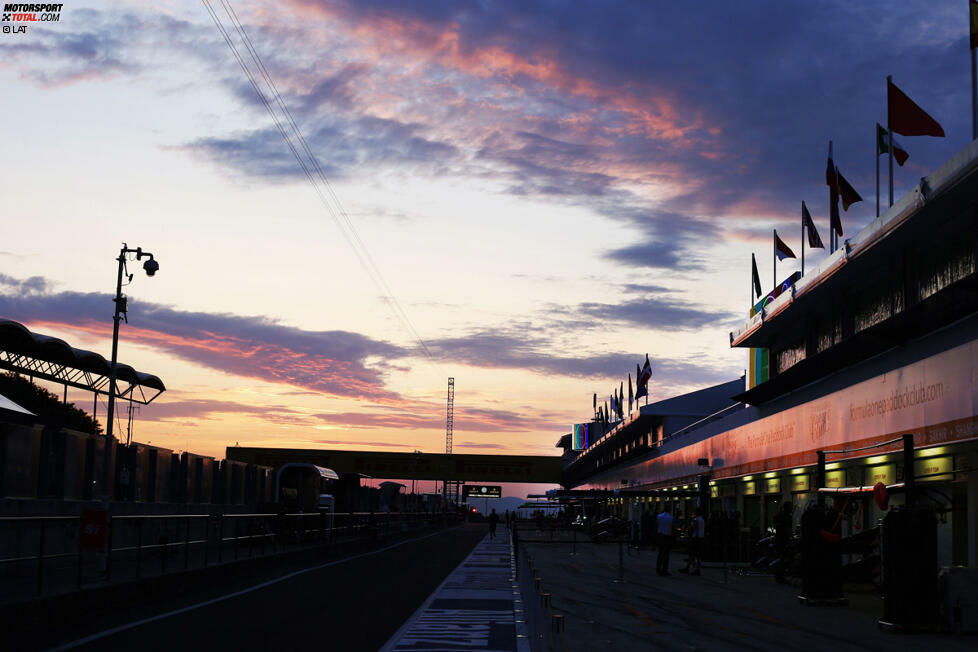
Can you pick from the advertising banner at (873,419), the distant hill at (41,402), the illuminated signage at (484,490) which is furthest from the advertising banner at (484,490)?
the advertising banner at (873,419)

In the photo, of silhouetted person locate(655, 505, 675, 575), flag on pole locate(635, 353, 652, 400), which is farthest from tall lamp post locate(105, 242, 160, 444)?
flag on pole locate(635, 353, 652, 400)

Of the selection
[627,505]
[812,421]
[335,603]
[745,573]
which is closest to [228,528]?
[335,603]

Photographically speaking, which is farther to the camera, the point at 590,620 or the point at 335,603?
the point at 335,603

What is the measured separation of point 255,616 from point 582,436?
13380 cm

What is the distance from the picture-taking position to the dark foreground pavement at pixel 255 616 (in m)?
12.9

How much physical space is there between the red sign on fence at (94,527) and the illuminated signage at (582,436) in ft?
401

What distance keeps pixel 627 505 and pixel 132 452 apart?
66376 mm

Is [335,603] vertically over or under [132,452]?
under

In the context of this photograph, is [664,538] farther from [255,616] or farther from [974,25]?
[255,616]

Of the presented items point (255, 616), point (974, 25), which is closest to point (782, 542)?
point (974, 25)

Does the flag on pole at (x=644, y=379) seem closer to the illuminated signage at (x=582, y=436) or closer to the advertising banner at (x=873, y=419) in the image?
the advertising banner at (x=873, y=419)

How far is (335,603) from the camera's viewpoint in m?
18.4

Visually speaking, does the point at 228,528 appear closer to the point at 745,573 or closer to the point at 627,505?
the point at 745,573

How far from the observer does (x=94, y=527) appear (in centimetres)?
1770
